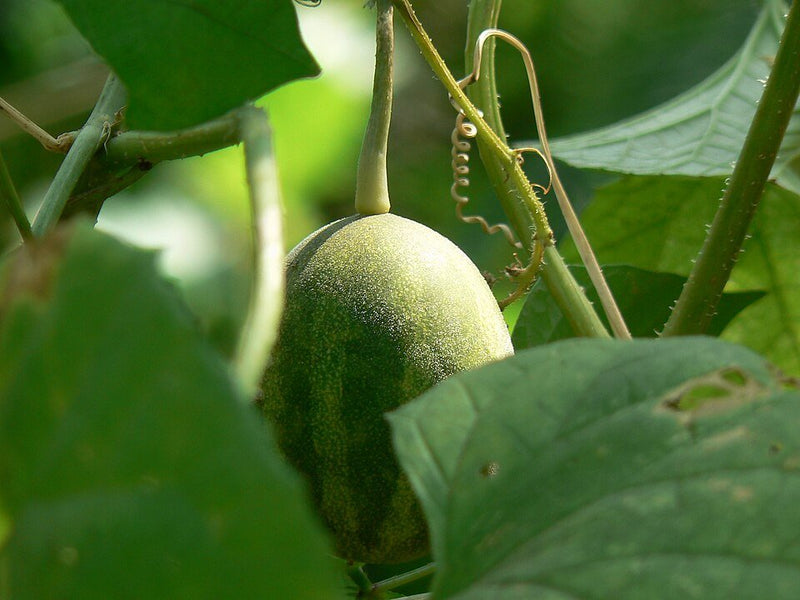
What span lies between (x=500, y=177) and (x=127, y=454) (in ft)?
1.51

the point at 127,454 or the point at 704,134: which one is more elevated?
the point at 127,454

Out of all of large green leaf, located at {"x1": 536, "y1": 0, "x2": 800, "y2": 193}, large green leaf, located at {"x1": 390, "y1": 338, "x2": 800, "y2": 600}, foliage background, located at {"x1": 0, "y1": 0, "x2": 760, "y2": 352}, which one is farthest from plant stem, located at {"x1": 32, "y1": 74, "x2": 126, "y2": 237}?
foliage background, located at {"x1": 0, "y1": 0, "x2": 760, "y2": 352}

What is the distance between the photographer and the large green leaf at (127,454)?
271 mm

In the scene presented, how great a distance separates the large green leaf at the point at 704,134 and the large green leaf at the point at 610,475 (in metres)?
0.47

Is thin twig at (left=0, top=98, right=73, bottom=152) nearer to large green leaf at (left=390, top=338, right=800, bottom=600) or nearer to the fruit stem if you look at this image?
the fruit stem

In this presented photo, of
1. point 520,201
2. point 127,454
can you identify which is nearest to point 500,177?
point 520,201

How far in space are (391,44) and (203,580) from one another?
41cm

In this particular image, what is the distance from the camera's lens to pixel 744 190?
0.68m

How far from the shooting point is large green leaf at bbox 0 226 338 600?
0.27 m

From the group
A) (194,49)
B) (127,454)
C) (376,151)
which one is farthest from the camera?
(376,151)

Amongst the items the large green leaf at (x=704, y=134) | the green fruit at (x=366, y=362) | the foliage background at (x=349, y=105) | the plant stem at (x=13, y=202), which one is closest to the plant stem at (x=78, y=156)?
the plant stem at (x=13, y=202)

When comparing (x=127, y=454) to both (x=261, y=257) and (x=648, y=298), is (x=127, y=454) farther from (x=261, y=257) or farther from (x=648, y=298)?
(x=648, y=298)

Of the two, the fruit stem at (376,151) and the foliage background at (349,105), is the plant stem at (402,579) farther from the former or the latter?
the foliage background at (349,105)

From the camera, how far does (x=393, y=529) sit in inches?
23.6
